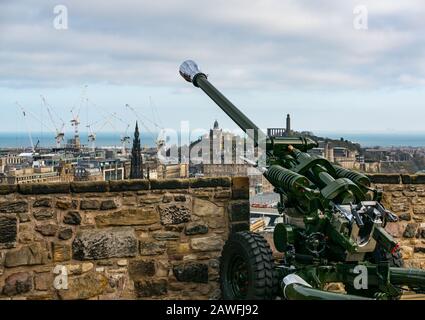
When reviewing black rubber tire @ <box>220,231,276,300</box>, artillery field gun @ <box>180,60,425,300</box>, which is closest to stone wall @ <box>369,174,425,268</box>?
artillery field gun @ <box>180,60,425,300</box>

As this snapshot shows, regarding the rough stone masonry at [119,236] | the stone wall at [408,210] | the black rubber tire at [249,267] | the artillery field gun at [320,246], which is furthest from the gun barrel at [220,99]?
the stone wall at [408,210]

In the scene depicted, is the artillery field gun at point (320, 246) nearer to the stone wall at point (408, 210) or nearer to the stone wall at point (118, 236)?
the stone wall at point (118, 236)

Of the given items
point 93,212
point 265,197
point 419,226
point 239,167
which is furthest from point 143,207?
point 419,226

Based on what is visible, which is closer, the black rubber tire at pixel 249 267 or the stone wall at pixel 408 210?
the black rubber tire at pixel 249 267

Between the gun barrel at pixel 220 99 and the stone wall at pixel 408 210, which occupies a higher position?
the gun barrel at pixel 220 99

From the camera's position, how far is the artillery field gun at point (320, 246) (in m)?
3.88

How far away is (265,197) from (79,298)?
2.13 m

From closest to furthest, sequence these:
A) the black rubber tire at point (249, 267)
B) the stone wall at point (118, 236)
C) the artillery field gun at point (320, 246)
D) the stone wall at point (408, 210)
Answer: the artillery field gun at point (320, 246) → the black rubber tire at point (249, 267) → the stone wall at point (118, 236) → the stone wall at point (408, 210)

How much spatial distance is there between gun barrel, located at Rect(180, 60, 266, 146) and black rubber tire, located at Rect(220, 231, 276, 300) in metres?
1.07

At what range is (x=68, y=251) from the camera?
508 centimetres

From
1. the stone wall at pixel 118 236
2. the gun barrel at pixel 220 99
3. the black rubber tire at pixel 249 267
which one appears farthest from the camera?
the gun barrel at pixel 220 99

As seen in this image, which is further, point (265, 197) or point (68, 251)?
point (265, 197)

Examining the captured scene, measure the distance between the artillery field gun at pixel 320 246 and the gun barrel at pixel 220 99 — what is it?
68cm
